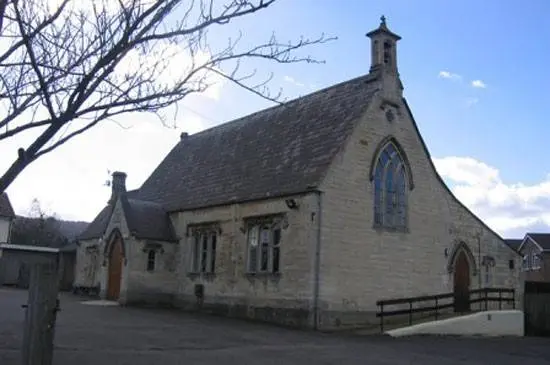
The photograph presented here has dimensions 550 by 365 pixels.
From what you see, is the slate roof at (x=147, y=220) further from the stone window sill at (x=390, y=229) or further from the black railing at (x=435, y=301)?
the black railing at (x=435, y=301)

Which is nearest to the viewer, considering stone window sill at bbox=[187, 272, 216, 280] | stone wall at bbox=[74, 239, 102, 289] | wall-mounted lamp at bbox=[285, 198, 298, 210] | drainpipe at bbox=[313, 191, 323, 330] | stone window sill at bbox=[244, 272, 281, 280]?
drainpipe at bbox=[313, 191, 323, 330]

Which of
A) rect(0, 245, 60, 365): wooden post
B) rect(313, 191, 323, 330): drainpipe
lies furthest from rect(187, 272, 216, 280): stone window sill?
rect(0, 245, 60, 365): wooden post

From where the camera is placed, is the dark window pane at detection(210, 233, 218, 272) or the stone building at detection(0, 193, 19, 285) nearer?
the dark window pane at detection(210, 233, 218, 272)

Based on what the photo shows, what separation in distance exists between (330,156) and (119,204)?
12.9 m

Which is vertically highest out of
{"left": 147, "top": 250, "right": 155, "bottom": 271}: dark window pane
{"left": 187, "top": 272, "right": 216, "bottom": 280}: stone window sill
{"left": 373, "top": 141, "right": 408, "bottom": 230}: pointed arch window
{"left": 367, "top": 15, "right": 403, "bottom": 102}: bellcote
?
{"left": 367, "top": 15, "right": 403, "bottom": 102}: bellcote

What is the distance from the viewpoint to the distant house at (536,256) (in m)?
70.1

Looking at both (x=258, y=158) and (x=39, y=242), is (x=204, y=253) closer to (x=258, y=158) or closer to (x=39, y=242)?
(x=258, y=158)

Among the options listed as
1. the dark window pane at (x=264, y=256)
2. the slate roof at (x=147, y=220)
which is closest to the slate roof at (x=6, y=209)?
the slate roof at (x=147, y=220)

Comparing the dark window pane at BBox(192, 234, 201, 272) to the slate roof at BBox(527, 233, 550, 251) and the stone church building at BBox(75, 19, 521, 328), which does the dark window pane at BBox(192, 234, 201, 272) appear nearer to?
the stone church building at BBox(75, 19, 521, 328)

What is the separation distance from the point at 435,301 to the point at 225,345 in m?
13.1

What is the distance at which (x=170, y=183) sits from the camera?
1409 inches

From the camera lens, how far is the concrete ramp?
23.0m

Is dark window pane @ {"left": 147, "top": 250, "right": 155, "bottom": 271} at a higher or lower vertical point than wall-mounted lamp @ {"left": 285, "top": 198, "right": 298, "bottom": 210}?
lower

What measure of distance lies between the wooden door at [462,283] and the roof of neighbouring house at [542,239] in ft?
150
